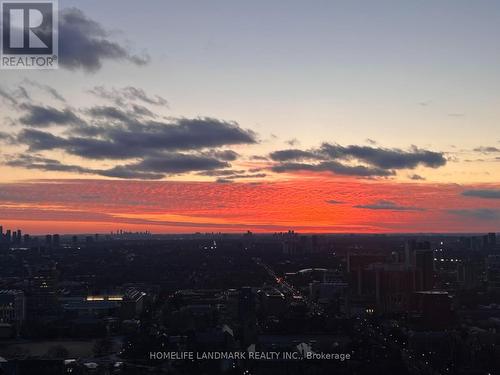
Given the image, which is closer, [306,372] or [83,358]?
[306,372]

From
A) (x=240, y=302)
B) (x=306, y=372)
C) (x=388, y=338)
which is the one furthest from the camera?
(x=240, y=302)

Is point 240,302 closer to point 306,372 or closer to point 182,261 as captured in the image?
point 306,372

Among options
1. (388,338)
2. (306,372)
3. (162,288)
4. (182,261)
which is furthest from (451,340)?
(182,261)

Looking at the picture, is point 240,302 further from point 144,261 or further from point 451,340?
point 144,261

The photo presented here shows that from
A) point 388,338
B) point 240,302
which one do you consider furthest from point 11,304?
point 388,338

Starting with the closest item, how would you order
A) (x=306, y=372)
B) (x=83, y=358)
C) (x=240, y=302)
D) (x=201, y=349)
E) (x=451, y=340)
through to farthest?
(x=306, y=372), (x=201, y=349), (x=83, y=358), (x=451, y=340), (x=240, y=302)

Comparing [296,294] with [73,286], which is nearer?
[296,294]

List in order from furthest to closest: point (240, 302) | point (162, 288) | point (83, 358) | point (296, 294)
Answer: point (162, 288) < point (296, 294) < point (240, 302) < point (83, 358)

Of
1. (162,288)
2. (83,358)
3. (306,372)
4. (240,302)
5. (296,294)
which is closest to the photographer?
(306,372)
